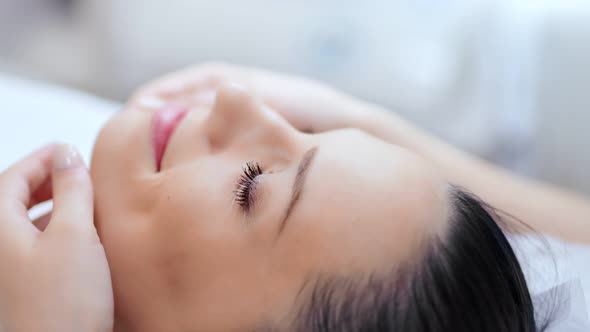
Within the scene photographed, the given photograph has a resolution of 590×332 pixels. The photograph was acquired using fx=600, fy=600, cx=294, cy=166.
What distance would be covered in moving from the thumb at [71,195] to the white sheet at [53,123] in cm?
26

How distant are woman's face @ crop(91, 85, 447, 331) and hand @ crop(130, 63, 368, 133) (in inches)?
9.4

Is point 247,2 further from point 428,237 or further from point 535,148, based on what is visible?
point 428,237

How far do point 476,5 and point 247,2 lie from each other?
18.8 inches

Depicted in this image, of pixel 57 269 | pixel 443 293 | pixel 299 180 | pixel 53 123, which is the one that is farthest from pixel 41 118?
pixel 443 293

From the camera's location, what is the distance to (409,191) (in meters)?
0.58

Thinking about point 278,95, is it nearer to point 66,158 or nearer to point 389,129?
point 389,129

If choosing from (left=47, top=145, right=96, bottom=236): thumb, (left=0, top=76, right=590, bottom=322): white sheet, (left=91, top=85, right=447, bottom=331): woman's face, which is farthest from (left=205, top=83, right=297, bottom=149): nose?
(left=0, top=76, right=590, bottom=322): white sheet

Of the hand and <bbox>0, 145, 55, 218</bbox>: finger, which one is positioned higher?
the hand

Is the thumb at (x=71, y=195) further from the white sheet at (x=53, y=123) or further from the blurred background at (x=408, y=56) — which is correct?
the blurred background at (x=408, y=56)

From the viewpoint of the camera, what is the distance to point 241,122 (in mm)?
679

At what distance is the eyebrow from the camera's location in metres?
0.57

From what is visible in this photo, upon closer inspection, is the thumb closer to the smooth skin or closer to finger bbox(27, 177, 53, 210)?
finger bbox(27, 177, 53, 210)

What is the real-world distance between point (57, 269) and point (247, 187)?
0.67ft

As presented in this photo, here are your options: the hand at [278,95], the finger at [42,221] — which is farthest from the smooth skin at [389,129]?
the finger at [42,221]
